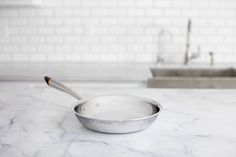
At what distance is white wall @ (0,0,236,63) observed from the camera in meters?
2.70

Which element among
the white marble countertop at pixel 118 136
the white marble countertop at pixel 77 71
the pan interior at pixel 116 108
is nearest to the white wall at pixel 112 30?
the white marble countertop at pixel 77 71

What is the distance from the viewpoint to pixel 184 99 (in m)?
1.24

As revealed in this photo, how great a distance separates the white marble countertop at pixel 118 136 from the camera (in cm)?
74

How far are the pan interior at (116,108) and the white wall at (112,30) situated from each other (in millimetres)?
1762

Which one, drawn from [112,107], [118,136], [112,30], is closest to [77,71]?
[112,30]

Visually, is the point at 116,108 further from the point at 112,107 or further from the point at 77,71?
the point at 77,71

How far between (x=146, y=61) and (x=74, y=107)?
6.25 feet

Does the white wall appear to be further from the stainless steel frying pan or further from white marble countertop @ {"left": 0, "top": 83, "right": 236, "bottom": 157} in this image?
the stainless steel frying pan

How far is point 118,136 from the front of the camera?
2.73ft

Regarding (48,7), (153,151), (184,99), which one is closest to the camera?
(153,151)

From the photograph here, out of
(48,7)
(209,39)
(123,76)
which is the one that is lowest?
(123,76)

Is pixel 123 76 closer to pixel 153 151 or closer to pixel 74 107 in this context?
pixel 74 107

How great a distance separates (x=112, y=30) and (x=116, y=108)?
1817mm

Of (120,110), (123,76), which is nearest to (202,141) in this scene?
(120,110)
